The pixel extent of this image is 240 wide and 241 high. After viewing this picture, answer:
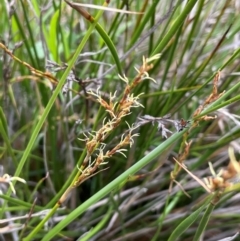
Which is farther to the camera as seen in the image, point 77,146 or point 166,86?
point 166,86

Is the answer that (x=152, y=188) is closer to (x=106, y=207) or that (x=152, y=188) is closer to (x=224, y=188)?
(x=106, y=207)

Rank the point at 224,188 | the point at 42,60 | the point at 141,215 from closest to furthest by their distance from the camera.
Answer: the point at 224,188 → the point at 141,215 → the point at 42,60

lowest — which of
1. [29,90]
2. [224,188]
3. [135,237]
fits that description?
[135,237]

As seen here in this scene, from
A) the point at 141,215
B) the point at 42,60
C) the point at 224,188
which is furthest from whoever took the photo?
the point at 42,60

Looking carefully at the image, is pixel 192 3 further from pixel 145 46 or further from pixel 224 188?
pixel 145 46

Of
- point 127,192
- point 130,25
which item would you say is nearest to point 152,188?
point 127,192

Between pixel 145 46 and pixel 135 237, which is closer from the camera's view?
pixel 135 237

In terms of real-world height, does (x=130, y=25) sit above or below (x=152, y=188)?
above

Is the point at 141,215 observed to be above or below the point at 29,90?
below

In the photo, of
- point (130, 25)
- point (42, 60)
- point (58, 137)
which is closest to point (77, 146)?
point (58, 137)
